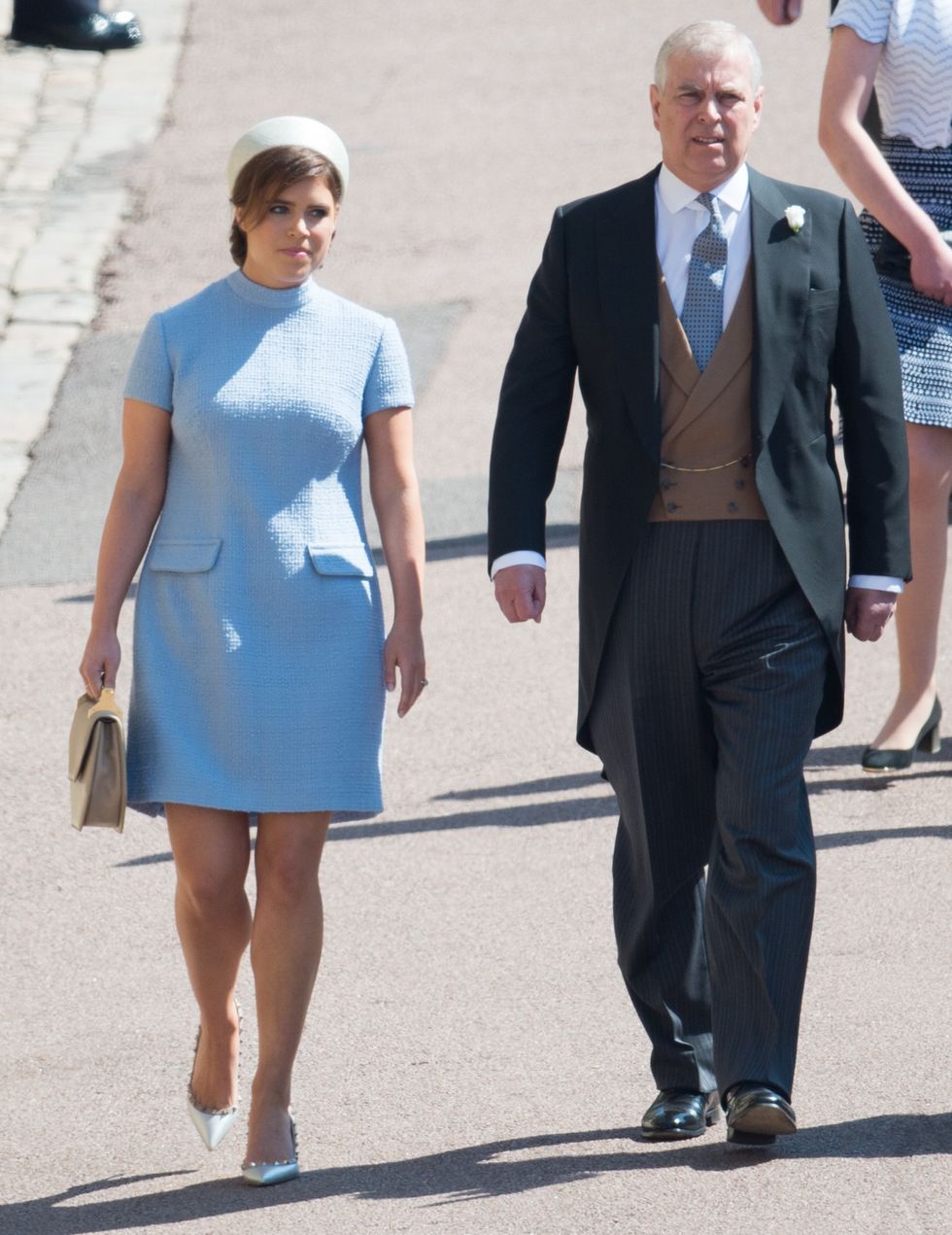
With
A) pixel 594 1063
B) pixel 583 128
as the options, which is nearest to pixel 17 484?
pixel 594 1063

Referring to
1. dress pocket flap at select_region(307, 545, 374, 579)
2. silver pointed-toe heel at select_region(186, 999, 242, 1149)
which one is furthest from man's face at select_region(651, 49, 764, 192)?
silver pointed-toe heel at select_region(186, 999, 242, 1149)

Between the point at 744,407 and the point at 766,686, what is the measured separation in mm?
518

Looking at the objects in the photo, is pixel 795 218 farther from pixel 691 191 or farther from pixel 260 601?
pixel 260 601

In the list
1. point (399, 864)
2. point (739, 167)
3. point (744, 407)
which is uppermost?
point (739, 167)

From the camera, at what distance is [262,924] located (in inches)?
170

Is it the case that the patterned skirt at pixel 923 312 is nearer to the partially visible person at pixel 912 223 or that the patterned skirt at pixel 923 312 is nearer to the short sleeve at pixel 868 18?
the partially visible person at pixel 912 223

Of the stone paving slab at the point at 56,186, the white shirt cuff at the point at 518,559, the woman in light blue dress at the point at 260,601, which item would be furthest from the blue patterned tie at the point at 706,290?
the stone paving slab at the point at 56,186

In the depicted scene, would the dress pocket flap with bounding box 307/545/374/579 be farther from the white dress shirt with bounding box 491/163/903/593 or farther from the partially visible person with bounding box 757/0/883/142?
the partially visible person with bounding box 757/0/883/142

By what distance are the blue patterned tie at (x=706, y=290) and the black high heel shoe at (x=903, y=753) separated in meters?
2.37

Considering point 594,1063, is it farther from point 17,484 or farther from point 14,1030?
point 17,484

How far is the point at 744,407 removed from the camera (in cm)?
420

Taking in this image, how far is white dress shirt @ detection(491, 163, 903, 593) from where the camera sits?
4.24 meters

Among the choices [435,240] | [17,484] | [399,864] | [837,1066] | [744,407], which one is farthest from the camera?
[435,240]

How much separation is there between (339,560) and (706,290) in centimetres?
85
